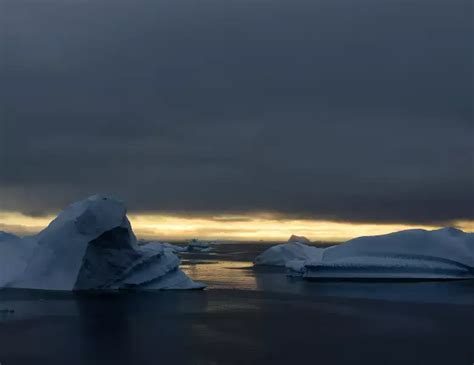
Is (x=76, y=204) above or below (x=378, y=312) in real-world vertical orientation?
above

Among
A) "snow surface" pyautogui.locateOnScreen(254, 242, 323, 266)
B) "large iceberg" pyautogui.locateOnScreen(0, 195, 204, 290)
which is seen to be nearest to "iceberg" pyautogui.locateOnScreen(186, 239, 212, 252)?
"snow surface" pyautogui.locateOnScreen(254, 242, 323, 266)

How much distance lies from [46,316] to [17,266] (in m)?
10.6

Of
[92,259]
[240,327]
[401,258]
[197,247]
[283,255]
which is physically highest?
[92,259]

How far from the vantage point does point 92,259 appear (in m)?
29.9

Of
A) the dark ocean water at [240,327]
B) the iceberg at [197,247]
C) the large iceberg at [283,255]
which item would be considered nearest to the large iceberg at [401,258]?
the dark ocean water at [240,327]

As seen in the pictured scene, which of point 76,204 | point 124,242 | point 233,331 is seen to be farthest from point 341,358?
point 76,204

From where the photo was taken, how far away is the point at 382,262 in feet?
125

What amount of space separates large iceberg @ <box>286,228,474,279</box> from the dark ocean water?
6.11m

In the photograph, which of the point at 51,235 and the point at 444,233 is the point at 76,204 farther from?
the point at 444,233

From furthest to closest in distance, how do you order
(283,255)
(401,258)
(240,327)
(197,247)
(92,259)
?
(197,247) → (283,255) → (401,258) → (92,259) → (240,327)

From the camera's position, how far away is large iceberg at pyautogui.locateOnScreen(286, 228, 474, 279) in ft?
124

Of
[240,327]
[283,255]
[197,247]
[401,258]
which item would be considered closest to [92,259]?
[240,327]

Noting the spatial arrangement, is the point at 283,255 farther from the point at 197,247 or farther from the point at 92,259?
the point at 197,247

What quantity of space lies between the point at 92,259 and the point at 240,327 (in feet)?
39.5
